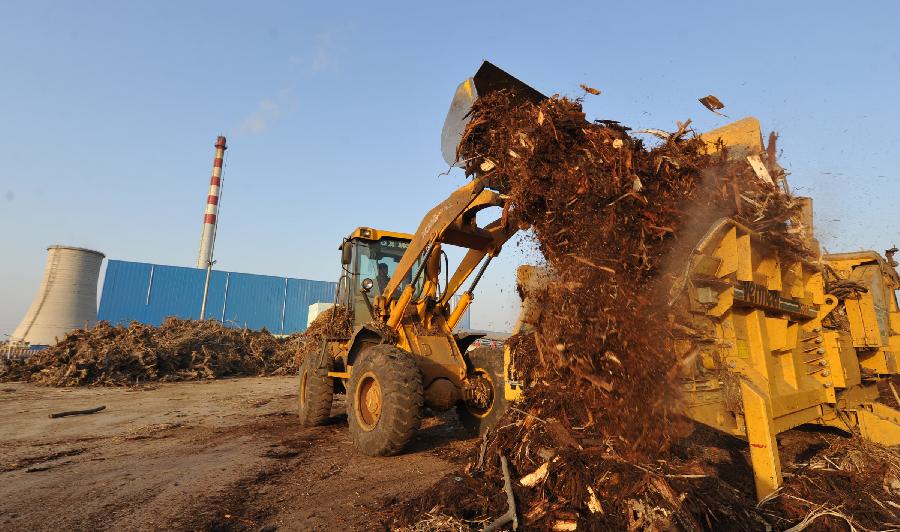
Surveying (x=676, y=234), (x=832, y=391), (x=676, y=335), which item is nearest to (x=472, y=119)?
(x=676, y=234)

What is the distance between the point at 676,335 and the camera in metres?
3.00

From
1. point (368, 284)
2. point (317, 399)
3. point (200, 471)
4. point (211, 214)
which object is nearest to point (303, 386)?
point (317, 399)

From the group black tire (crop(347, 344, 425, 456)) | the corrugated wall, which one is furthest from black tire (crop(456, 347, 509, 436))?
the corrugated wall

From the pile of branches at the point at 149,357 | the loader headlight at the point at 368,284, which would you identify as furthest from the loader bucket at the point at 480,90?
the pile of branches at the point at 149,357

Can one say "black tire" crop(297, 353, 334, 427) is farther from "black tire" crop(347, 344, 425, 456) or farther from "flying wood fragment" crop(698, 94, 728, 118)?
"flying wood fragment" crop(698, 94, 728, 118)

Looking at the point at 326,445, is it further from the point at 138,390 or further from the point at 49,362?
the point at 49,362

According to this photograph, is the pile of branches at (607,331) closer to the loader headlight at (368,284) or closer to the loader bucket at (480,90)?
the loader bucket at (480,90)

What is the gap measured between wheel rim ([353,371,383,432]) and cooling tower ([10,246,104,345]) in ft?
75.2

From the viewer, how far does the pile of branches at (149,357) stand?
12.9 m

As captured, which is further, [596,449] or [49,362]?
[49,362]

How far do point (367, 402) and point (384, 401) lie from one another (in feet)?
1.95

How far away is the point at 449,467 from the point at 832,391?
3.56 m

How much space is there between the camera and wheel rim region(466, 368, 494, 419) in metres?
5.92

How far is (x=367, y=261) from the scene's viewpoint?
24.4ft
